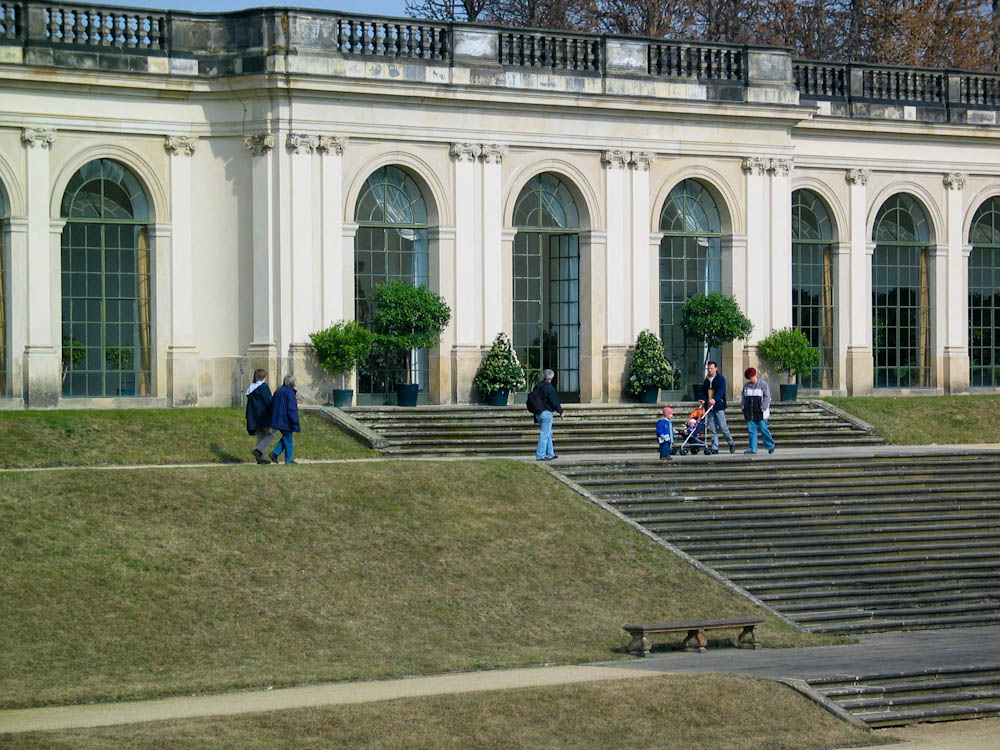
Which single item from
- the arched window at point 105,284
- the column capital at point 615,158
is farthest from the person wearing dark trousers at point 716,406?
the arched window at point 105,284

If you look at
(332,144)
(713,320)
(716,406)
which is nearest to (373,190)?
(332,144)

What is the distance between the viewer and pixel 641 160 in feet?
129

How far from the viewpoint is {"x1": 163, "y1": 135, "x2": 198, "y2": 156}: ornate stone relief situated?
36.2m

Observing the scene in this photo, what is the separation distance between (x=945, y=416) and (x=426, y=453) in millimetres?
12476

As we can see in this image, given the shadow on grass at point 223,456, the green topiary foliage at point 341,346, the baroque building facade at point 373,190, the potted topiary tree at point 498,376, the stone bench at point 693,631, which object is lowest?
the stone bench at point 693,631

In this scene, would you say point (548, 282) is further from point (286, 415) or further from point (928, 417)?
point (286, 415)

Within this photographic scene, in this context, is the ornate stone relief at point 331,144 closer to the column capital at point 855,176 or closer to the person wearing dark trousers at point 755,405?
the person wearing dark trousers at point 755,405

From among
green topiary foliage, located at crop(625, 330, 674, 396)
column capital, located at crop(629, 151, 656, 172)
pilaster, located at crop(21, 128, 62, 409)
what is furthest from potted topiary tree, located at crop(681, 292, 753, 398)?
pilaster, located at crop(21, 128, 62, 409)

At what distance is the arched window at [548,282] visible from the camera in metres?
38.9

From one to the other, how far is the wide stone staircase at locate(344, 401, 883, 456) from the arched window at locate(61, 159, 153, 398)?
4818mm

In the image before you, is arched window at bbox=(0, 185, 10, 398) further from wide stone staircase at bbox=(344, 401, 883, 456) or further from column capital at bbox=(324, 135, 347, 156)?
wide stone staircase at bbox=(344, 401, 883, 456)

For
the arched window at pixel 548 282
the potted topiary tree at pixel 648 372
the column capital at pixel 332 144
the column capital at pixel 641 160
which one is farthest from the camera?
the column capital at pixel 641 160

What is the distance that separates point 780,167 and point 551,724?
79.5 ft

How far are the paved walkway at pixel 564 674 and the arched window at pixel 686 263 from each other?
54.4 feet
